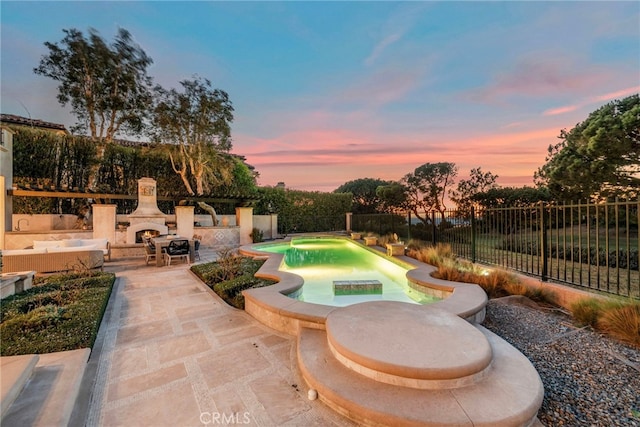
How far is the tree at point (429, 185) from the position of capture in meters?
14.5

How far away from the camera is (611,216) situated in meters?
9.02

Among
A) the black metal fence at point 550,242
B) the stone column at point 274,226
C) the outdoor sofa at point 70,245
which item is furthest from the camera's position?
the stone column at point 274,226

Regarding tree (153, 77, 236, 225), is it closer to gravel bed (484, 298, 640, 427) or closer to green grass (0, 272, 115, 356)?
green grass (0, 272, 115, 356)

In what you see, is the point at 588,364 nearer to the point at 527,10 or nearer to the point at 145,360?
the point at 145,360

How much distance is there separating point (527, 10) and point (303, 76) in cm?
676

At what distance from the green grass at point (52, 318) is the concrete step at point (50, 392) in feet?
0.97

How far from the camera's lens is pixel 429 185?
15070 millimetres

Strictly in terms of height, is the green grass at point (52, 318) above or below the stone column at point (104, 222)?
below

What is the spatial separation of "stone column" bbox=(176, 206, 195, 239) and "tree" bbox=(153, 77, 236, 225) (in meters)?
1.68

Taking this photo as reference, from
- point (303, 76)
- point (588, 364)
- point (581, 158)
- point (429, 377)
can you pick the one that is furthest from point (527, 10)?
point (429, 377)

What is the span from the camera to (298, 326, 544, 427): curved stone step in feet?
5.61

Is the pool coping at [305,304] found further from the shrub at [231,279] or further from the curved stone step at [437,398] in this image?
the curved stone step at [437,398]

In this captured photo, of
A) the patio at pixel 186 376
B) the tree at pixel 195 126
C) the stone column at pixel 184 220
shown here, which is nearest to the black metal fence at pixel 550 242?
the patio at pixel 186 376

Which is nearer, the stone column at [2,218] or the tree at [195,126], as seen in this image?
the stone column at [2,218]
